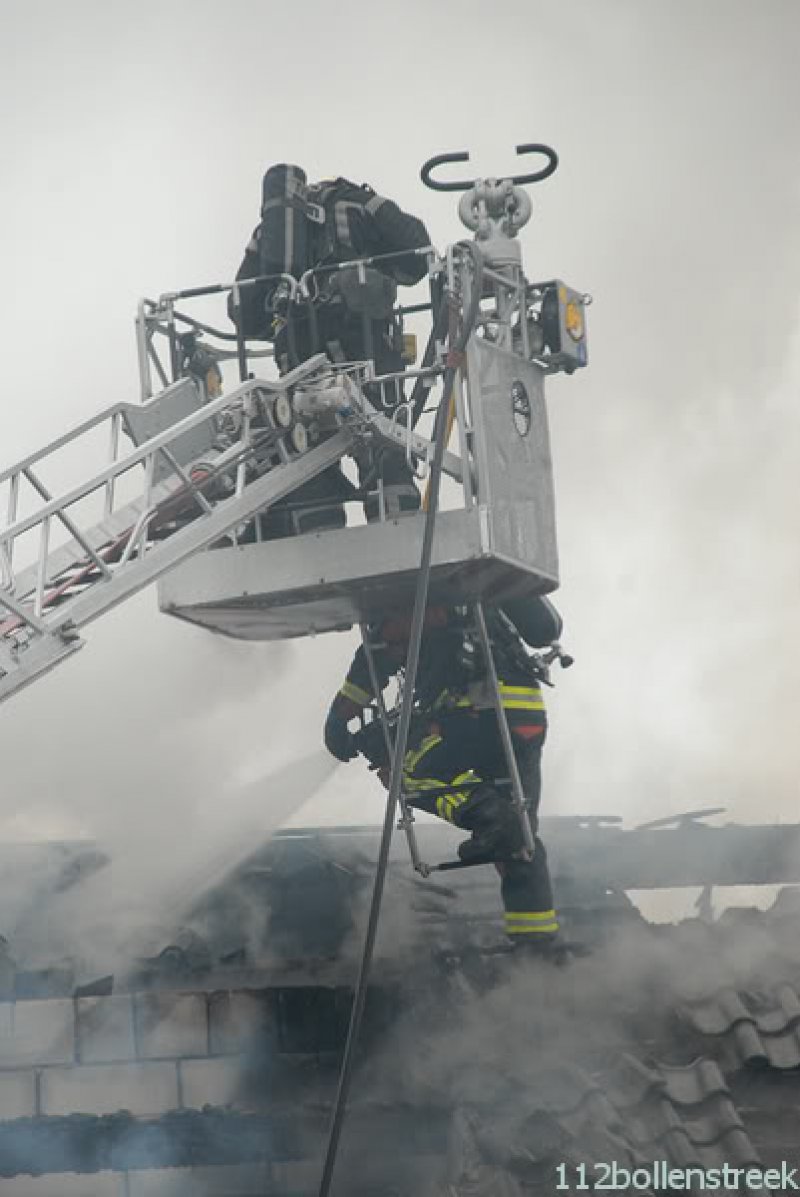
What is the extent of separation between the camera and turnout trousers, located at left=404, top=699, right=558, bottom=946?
14.6 m

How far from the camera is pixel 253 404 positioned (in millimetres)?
12578

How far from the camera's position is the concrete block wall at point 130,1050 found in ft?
46.8

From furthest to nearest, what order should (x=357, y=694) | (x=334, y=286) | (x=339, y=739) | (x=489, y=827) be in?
(x=339, y=739)
(x=357, y=694)
(x=489, y=827)
(x=334, y=286)

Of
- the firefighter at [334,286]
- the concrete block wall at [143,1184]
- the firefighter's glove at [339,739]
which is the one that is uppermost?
the firefighter at [334,286]

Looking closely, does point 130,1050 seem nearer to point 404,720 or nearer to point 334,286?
point 404,720

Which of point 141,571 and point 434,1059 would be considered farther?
point 434,1059

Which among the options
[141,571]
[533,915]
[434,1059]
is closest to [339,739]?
[533,915]

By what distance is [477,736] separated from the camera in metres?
14.7

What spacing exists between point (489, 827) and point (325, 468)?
2.71 meters

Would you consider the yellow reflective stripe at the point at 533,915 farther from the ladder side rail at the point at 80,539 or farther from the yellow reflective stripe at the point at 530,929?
the ladder side rail at the point at 80,539

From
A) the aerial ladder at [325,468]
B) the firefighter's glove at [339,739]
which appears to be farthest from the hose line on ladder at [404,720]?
the firefighter's glove at [339,739]

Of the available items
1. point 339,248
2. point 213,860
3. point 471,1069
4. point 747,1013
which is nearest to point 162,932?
point 213,860

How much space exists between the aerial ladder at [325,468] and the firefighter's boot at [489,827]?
9cm

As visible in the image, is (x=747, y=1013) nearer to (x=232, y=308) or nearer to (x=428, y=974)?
(x=428, y=974)
